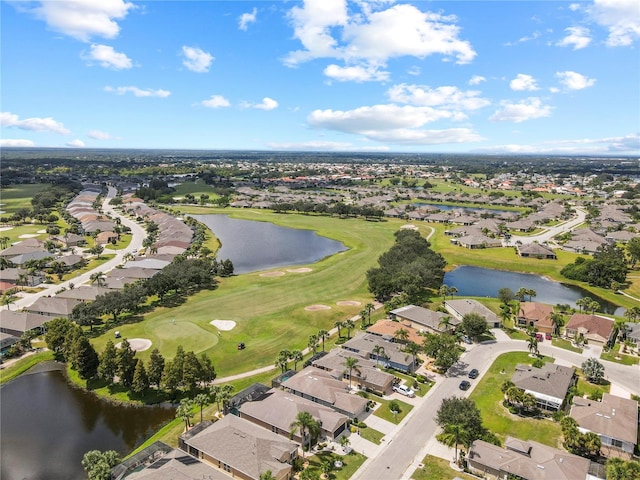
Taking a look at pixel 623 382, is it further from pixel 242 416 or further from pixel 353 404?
pixel 242 416

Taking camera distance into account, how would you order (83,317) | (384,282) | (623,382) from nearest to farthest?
(623,382) → (83,317) → (384,282)

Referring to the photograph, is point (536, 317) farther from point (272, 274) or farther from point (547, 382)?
point (272, 274)

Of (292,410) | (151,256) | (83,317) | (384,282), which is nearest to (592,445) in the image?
(292,410)

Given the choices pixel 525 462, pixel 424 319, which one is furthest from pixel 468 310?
pixel 525 462

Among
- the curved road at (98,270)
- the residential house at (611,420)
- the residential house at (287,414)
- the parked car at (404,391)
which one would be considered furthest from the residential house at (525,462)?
the curved road at (98,270)

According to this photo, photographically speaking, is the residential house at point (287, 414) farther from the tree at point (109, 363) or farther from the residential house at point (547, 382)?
the residential house at point (547, 382)

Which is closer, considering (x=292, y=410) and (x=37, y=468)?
(x=37, y=468)
